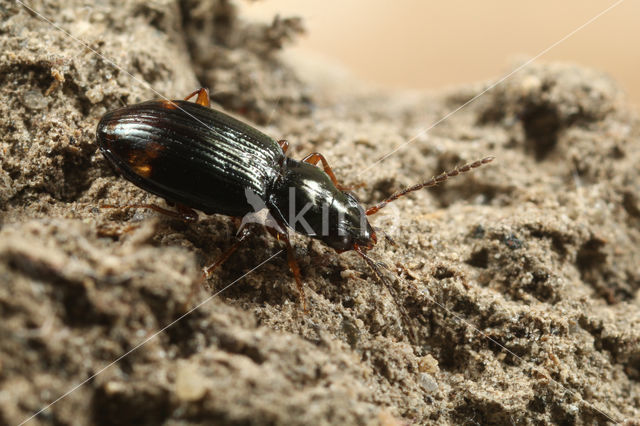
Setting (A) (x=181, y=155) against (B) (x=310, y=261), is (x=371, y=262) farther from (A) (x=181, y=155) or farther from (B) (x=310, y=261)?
A: (A) (x=181, y=155)

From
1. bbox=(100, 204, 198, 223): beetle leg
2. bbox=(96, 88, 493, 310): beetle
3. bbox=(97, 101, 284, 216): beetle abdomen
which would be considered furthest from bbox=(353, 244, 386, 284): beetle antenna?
bbox=(100, 204, 198, 223): beetle leg

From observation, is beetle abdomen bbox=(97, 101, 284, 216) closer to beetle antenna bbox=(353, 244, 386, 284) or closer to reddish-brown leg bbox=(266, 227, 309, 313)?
reddish-brown leg bbox=(266, 227, 309, 313)

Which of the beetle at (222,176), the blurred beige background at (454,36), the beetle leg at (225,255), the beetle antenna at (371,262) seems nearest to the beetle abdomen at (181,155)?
the beetle at (222,176)

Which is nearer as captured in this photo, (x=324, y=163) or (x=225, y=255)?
(x=225, y=255)

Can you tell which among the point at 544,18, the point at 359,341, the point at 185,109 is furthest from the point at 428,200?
the point at 544,18

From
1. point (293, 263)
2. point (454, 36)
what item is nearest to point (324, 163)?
point (293, 263)

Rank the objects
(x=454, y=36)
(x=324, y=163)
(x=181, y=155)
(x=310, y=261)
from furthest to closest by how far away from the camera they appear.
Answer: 1. (x=454, y=36)
2. (x=324, y=163)
3. (x=310, y=261)
4. (x=181, y=155)
